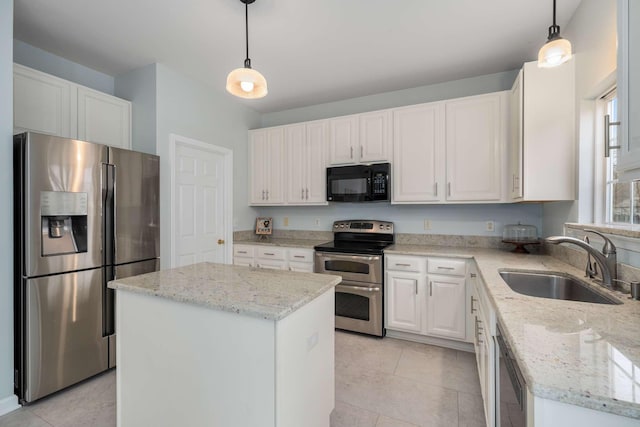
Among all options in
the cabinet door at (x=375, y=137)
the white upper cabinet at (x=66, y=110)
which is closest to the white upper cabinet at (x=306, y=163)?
the cabinet door at (x=375, y=137)

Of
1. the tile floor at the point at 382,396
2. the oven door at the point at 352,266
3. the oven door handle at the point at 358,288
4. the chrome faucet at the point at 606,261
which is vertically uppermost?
the chrome faucet at the point at 606,261

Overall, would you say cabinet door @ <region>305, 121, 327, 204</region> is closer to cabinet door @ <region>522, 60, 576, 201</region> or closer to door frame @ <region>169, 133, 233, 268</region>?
door frame @ <region>169, 133, 233, 268</region>

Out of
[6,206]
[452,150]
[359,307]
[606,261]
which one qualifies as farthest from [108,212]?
[606,261]

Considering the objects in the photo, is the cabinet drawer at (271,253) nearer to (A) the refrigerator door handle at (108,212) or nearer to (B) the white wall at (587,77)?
(A) the refrigerator door handle at (108,212)

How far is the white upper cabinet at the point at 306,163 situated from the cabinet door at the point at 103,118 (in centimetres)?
175

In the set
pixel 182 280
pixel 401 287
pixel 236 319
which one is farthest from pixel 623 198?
pixel 182 280

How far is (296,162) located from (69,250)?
240 cm

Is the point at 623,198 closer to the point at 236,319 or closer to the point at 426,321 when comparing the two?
the point at 426,321

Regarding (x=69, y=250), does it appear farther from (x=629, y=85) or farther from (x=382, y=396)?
(x=629, y=85)

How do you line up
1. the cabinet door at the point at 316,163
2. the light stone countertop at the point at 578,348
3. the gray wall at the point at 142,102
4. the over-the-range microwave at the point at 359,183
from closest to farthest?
the light stone countertop at the point at 578,348
the gray wall at the point at 142,102
the over-the-range microwave at the point at 359,183
the cabinet door at the point at 316,163

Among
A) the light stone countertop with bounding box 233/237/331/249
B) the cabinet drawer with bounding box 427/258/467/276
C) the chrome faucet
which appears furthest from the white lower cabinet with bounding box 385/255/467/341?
the chrome faucet

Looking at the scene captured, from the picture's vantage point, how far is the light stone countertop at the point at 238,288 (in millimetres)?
1194

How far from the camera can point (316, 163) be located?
142 inches

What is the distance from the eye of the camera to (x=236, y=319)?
1.22m
